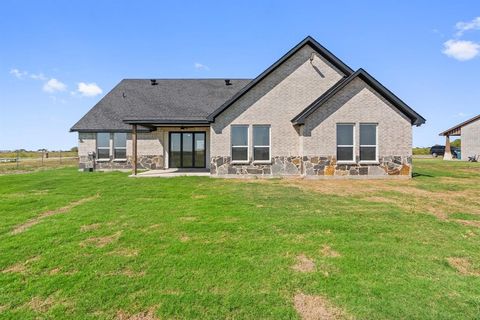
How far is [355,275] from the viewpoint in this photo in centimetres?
412

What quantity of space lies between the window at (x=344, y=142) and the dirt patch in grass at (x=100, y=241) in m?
12.0

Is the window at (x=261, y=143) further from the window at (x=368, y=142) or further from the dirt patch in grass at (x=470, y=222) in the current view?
the dirt patch in grass at (x=470, y=222)

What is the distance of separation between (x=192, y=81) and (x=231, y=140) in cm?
1109

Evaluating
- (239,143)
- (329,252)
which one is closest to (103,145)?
(239,143)

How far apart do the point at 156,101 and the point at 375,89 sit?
15.2 meters

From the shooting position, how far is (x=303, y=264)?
4.49m

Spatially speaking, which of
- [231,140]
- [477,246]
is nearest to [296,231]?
[477,246]

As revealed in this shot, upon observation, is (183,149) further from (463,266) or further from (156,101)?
(463,266)

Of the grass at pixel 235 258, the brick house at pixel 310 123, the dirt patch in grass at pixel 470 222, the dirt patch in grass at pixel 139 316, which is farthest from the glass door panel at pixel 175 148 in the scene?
the dirt patch in grass at pixel 139 316

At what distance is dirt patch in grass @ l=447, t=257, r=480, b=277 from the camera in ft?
14.0

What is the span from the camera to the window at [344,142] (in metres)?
14.8

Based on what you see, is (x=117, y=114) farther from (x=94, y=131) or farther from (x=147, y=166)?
(x=147, y=166)

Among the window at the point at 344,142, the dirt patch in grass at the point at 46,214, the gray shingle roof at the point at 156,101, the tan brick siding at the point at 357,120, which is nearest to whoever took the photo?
the dirt patch in grass at the point at 46,214

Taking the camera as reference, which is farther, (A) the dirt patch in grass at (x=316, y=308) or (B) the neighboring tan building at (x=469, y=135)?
(B) the neighboring tan building at (x=469, y=135)
